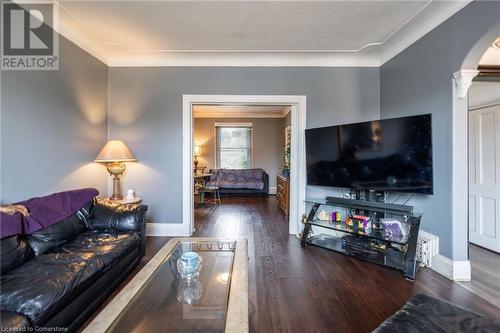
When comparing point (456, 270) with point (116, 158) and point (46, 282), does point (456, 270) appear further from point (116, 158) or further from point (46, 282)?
point (116, 158)

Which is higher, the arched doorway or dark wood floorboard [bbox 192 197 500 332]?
the arched doorway

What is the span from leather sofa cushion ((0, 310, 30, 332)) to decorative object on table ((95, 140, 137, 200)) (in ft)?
7.79

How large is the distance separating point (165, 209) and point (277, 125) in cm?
569

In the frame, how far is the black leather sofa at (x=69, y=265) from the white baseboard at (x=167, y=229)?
111cm

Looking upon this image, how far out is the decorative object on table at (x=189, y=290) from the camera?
5.27ft

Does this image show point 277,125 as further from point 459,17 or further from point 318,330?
point 318,330

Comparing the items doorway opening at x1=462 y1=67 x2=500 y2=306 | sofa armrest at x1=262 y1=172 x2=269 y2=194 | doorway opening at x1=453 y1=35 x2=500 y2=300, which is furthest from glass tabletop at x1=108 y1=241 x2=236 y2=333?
sofa armrest at x1=262 y1=172 x2=269 y2=194

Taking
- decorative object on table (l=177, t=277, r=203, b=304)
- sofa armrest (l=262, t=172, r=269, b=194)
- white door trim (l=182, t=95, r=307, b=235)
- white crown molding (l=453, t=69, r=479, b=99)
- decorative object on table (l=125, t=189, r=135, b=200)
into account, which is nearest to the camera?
decorative object on table (l=177, t=277, r=203, b=304)

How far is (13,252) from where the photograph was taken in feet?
5.84

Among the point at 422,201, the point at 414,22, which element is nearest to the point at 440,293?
the point at 422,201

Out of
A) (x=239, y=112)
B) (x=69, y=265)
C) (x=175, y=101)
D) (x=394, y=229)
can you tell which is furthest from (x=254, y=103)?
(x=239, y=112)

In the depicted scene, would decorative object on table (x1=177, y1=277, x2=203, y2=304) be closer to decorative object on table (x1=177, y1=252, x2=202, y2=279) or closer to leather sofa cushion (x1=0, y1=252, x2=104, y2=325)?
decorative object on table (x1=177, y1=252, x2=202, y2=279)

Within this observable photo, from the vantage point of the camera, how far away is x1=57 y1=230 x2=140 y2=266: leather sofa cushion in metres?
2.09

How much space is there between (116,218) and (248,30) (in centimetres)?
263
